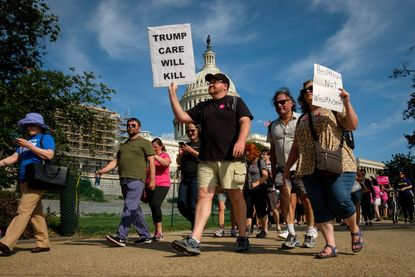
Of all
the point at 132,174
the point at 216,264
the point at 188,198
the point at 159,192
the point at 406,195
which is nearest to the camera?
the point at 216,264

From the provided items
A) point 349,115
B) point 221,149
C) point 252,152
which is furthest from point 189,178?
point 349,115

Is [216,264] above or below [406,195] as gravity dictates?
below

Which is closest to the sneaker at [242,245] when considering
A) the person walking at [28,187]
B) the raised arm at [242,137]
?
the raised arm at [242,137]

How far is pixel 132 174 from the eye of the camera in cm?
584

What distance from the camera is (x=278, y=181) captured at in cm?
569

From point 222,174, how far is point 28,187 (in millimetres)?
2392

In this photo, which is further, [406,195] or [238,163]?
[406,195]

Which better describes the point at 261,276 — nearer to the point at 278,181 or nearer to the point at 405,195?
the point at 278,181

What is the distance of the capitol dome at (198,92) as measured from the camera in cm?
9459

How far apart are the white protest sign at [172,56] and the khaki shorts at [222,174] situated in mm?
1165

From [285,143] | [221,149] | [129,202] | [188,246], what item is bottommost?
[188,246]

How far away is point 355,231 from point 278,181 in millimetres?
1614

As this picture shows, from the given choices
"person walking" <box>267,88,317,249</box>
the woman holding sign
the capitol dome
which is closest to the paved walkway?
the woman holding sign

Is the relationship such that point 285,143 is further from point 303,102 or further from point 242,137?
point 242,137
